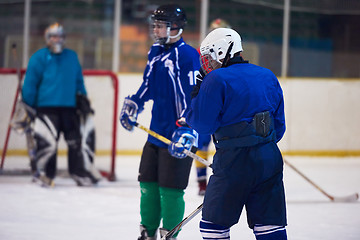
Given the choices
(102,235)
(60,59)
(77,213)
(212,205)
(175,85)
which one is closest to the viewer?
(212,205)

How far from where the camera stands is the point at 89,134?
19.0 feet

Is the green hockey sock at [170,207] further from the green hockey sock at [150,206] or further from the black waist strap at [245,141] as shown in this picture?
the black waist strap at [245,141]

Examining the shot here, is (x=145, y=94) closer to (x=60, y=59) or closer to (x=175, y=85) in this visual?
(x=175, y=85)

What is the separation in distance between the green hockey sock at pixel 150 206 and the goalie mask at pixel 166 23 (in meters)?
0.69

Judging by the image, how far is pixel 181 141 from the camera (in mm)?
3330

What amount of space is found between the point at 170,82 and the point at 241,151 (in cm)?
96

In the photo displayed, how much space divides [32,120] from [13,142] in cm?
55

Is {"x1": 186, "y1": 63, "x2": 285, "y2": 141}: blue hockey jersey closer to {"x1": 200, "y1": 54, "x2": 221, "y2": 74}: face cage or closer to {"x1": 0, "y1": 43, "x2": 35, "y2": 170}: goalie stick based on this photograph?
{"x1": 200, "y1": 54, "x2": 221, "y2": 74}: face cage

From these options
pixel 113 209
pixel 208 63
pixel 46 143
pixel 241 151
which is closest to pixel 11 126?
pixel 46 143

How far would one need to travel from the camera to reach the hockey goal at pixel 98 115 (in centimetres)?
597

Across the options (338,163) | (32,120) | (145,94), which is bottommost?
(338,163)

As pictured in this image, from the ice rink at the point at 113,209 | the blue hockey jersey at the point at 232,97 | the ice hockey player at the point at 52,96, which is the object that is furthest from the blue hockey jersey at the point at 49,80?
the blue hockey jersey at the point at 232,97

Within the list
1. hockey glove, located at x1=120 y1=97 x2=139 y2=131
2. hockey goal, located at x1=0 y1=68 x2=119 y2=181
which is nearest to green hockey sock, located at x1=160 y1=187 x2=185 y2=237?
hockey glove, located at x1=120 y1=97 x2=139 y2=131

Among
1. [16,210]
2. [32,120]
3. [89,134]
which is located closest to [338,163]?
[89,134]
